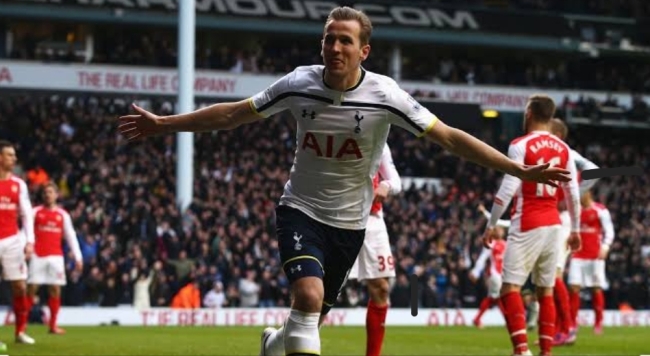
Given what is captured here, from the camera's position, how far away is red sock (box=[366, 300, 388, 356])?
12141 millimetres

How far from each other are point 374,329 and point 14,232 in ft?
19.8

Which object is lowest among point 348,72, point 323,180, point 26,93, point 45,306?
point 45,306

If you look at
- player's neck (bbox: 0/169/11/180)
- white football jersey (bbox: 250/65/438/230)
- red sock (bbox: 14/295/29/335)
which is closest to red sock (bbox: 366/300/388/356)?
white football jersey (bbox: 250/65/438/230)

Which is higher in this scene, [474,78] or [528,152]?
[474,78]

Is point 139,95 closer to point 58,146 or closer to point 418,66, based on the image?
point 58,146

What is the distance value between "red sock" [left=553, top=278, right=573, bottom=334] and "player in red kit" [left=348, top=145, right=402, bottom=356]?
4289 millimetres

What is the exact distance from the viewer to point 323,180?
8.80 m

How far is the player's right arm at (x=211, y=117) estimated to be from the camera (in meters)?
8.51

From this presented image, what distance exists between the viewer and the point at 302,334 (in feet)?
27.3

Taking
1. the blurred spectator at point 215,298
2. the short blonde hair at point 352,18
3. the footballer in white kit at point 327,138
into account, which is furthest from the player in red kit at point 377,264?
the blurred spectator at point 215,298

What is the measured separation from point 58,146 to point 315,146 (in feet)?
91.9

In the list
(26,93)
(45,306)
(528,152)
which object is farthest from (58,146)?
(528,152)

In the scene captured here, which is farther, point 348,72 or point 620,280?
point 620,280

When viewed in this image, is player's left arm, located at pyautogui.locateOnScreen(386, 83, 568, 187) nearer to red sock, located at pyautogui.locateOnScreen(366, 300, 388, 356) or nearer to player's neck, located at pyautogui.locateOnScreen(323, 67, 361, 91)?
player's neck, located at pyautogui.locateOnScreen(323, 67, 361, 91)
